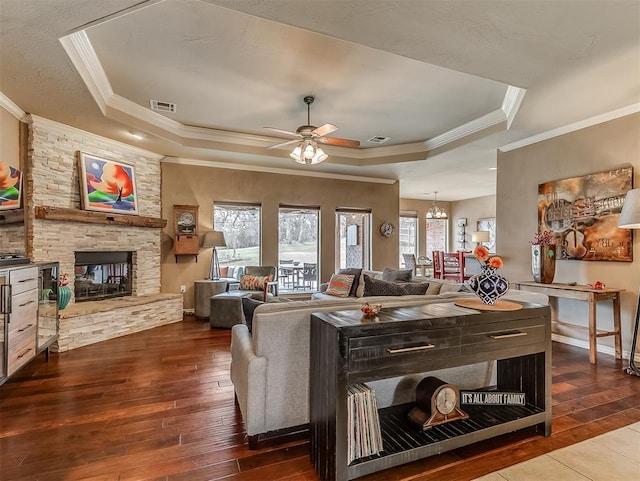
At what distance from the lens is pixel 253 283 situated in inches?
218

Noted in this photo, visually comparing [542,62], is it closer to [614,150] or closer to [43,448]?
[614,150]

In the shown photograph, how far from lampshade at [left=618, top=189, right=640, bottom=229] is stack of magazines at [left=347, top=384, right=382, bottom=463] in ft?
10.3

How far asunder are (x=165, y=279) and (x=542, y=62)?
19.4 feet

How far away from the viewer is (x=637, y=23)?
7.62 feet

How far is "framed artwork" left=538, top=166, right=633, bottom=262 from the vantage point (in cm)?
373

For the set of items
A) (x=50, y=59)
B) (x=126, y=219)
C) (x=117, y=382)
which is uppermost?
(x=50, y=59)

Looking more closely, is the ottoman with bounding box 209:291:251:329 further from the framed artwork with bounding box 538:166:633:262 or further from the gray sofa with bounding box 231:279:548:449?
the framed artwork with bounding box 538:166:633:262

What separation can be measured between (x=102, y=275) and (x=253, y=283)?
225 cm

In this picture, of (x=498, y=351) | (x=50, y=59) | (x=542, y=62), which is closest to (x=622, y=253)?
(x=542, y=62)

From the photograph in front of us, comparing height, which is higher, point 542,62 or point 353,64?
point 353,64

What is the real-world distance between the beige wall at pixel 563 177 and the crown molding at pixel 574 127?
0.05m

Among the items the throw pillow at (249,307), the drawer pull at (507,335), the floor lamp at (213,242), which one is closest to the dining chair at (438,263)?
the floor lamp at (213,242)

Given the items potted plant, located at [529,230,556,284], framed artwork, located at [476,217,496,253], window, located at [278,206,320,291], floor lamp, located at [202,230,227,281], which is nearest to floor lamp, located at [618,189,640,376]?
potted plant, located at [529,230,556,284]

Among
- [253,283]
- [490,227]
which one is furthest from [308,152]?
[490,227]
